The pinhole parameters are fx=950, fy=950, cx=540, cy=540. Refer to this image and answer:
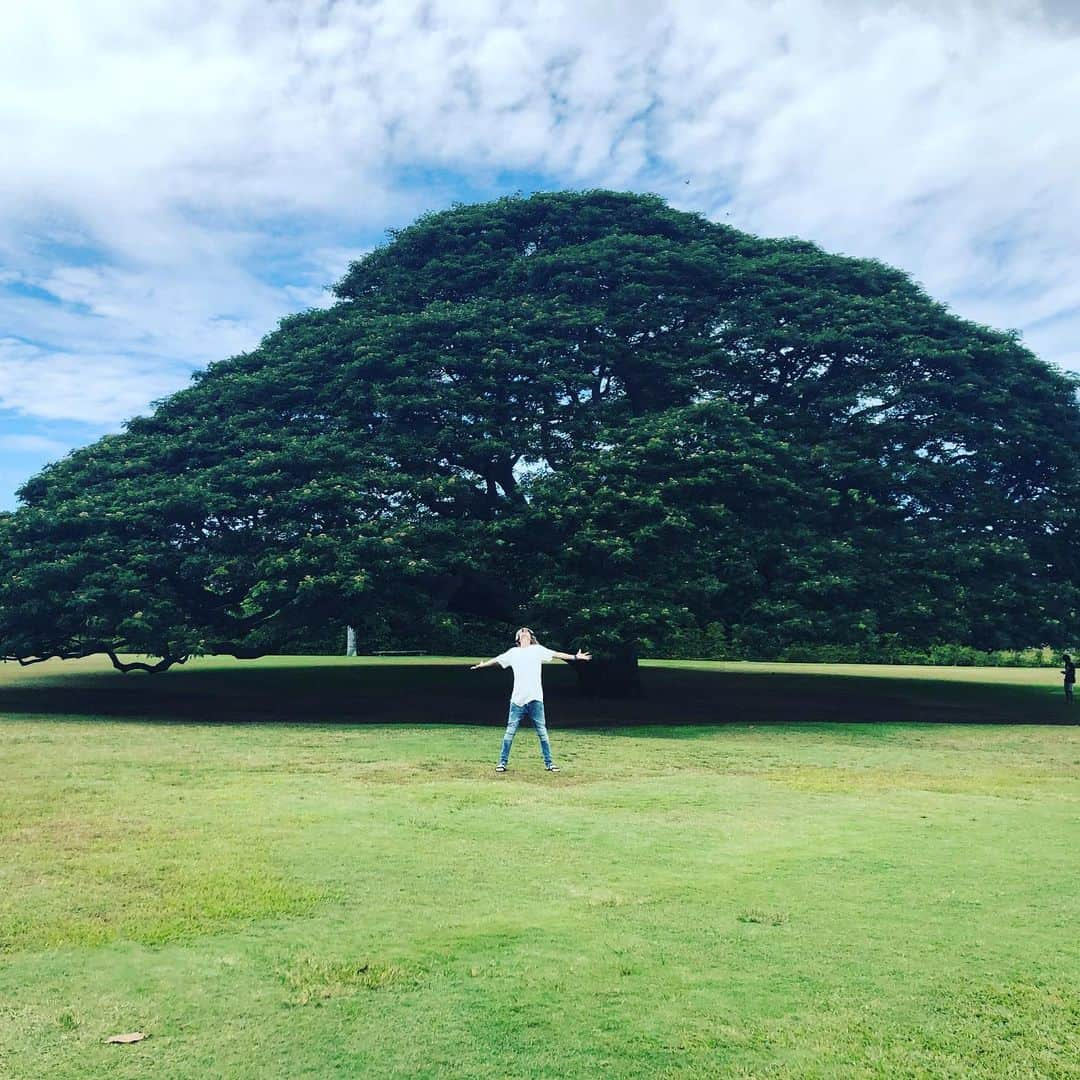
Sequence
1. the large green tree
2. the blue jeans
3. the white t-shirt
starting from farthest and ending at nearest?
1. the large green tree
2. the white t-shirt
3. the blue jeans

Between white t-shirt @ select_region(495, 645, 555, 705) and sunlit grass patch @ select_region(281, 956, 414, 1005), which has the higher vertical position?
white t-shirt @ select_region(495, 645, 555, 705)

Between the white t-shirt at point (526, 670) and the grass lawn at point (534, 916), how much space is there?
1136 mm

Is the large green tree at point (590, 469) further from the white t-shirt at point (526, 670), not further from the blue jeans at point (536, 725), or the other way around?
the blue jeans at point (536, 725)

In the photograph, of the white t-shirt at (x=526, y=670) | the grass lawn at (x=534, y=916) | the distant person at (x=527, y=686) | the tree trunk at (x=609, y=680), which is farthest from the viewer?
the tree trunk at (x=609, y=680)

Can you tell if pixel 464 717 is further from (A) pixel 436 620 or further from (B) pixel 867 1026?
(B) pixel 867 1026

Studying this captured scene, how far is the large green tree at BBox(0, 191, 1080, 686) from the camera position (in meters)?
19.5

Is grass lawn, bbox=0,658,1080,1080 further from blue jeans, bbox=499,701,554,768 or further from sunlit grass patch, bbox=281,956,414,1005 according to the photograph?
blue jeans, bbox=499,701,554,768

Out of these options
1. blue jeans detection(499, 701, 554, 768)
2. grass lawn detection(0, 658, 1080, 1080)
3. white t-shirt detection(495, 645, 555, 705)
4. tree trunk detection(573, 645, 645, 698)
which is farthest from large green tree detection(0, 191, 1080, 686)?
grass lawn detection(0, 658, 1080, 1080)

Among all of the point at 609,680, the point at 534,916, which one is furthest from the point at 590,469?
the point at 534,916

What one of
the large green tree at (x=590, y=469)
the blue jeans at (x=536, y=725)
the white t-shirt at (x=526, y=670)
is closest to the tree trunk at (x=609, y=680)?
the large green tree at (x=590, y=469)

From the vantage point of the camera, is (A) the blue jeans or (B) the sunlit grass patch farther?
(A) the blue jeans

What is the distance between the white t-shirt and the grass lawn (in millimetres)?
1136

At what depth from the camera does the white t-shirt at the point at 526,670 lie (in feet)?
43.3

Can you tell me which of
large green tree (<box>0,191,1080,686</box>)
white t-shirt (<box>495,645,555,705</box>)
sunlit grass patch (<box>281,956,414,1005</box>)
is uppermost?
large green tree (<box>0,191,1080,686</box>)
